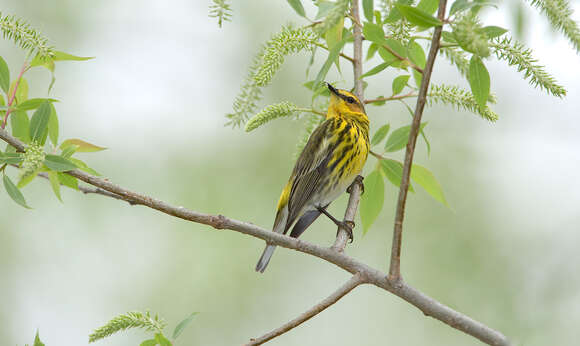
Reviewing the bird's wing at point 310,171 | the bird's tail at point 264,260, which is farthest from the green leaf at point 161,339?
the bird's wing at point 310,171

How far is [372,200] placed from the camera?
300 centimetres

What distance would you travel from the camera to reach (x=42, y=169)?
2.12m

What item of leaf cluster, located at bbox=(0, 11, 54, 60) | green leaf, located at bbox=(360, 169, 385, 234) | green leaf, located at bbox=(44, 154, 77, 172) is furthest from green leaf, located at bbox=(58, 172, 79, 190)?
green leaf, located at bbox=(360, 169, 385, 234)

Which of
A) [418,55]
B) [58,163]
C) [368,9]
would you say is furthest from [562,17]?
[58,163]

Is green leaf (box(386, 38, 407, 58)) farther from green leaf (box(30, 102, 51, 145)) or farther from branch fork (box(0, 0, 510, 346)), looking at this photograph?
green leaf (box(30, 102, 51, 145))

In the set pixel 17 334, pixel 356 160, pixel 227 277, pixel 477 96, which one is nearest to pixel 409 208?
pixel 227 277

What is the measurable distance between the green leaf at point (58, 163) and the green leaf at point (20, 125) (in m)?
0.25

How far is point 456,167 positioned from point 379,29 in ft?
21.9

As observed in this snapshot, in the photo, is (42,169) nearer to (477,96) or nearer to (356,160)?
(477,96)

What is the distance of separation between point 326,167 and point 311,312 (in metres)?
2.55

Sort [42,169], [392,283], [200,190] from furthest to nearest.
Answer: [200,190]
[392,283]
[42,169]

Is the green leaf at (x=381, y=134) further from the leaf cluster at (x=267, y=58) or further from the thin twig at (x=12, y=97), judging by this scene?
the thin twig at (x=12, y=97)

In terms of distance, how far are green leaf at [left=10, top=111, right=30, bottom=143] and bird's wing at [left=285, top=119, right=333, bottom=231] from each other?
2.60 m

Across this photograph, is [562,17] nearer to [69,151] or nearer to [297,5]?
[297,5]
